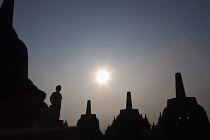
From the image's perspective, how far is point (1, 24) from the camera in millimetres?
7445

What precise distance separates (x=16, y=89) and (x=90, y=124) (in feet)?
40.9

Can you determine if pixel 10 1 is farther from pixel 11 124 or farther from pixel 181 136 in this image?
pixel 181 136

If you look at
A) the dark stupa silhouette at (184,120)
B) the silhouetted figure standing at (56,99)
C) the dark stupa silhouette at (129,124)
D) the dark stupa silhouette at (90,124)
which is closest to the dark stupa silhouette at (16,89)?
the silhouetted figure standing at (56,99)

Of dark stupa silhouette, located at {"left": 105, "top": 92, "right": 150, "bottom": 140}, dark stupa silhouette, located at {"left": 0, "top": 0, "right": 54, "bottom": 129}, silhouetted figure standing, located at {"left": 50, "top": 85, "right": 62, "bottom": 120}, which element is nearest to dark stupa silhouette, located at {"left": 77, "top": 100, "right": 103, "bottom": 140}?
dark stupa silhouette, located at {"left": 105, "top": 92, "right": 150, "bottom": 140}

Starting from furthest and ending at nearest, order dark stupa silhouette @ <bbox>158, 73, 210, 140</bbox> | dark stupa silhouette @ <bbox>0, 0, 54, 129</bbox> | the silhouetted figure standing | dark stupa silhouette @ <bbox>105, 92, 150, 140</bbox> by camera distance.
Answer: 1. dark stupa silhouette @ <bbox>105, 92, 150, 140</bbox>
2. dark stupa silhouette @ <bbox>158, 73, 210, 140</bbox>
3. the silhouetted figure standing
4. dark stupa silhouette @ <bbox>0, 0, 54, 129</bbox>

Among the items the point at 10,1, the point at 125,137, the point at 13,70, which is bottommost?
the point at 125,137

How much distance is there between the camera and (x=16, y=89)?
5.62m

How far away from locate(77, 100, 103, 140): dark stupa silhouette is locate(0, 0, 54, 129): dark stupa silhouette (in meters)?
10.7

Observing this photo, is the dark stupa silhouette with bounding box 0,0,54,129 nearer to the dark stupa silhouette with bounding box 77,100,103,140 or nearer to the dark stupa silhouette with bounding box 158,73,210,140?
the dark stupa silhouette with bounding box 77,100,103,140

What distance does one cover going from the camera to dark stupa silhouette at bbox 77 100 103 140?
630 inches

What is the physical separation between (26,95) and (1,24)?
3835 millimetres

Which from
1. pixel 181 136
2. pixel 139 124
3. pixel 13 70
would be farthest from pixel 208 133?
pixel 13 70

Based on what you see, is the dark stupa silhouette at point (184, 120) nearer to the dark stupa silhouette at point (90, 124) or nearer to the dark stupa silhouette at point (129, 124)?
the dark stupa silhouette at point (129, 124)

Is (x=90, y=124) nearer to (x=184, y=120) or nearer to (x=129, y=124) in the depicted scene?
(x=129, y=124)
